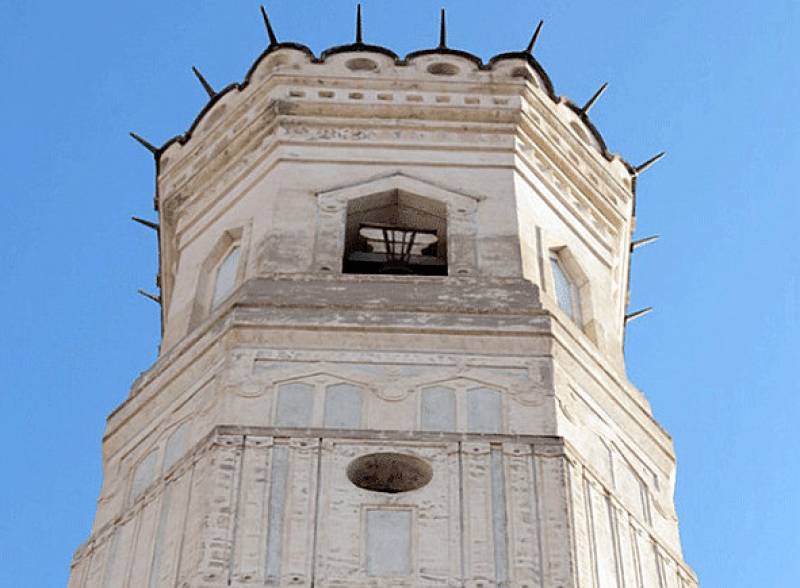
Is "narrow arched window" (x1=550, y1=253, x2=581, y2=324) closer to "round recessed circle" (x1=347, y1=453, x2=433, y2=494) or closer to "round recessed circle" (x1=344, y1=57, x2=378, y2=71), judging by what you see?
"round recessed circle" (x1=344, y1=57, x2=378, y2=71)

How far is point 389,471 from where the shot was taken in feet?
60.9

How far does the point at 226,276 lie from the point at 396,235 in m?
1.78

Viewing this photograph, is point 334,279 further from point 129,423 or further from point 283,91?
point 283,91

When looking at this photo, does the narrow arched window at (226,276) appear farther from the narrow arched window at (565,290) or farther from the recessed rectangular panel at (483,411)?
the recessed rectangular panel at (483,411)

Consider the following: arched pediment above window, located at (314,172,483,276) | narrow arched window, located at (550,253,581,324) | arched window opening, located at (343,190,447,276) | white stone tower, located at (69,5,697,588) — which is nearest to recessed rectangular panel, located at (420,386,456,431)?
white stone tower, located at (69,5,697,588)

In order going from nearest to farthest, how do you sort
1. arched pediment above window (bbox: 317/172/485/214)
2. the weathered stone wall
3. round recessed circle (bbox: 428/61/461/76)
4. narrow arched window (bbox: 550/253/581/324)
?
1. the weathered stone wall
2. narrow arched window (bbox: 550/253/581/324)
3. arched pediment above window (bbox: 317/172/485/214)
4. round recessed circle (bbox: 428/61/461/76)

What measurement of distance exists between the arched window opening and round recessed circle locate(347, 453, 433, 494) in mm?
4165

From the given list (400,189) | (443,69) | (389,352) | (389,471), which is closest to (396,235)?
(400,189)

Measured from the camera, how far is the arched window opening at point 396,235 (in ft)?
74.2

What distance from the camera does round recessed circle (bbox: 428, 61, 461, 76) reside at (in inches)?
1009

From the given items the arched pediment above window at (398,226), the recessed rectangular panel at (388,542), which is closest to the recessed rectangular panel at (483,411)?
the recessed rectangular panel at (388,542)

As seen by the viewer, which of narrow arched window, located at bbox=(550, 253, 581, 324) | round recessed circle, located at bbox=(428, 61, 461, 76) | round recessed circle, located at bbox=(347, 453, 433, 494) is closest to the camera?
round recessed circle, located at bbox=(347, 453, 433, 494)

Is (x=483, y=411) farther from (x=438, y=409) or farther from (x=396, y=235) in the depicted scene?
(x=396, y=235)

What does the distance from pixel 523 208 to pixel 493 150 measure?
1199 millimetres
